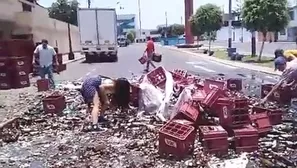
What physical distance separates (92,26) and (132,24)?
12519 centimetres

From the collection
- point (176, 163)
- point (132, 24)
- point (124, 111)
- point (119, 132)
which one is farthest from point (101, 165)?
point (132, 24)

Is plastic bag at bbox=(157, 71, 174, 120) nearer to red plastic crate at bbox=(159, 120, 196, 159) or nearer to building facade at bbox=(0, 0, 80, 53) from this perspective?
red plastic crate at bbox=(159, 120, 196, 159)

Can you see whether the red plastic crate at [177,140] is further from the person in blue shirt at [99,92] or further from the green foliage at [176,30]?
the green foliage at [176,30]

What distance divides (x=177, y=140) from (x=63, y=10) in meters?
70.5

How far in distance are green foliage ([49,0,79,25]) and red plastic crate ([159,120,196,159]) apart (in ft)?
225

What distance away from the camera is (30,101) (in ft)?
46.9

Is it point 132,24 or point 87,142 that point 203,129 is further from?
point 132,24

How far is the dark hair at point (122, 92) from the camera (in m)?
A: 10.0

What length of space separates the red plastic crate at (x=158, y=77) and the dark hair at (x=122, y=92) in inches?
55.9

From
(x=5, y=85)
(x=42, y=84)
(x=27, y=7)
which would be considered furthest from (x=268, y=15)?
(x=5, y=85)

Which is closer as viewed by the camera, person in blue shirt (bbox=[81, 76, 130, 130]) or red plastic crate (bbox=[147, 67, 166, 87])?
person in blue shirt (bbox=[81, 76, 130, 130])

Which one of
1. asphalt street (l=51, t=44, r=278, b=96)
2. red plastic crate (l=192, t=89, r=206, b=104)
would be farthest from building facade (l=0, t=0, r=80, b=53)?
red plastic crate (l=192, t=89, r=206, b=104)

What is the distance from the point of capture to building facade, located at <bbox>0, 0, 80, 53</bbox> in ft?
86.6

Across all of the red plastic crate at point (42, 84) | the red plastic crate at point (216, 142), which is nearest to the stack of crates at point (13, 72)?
the red plastic crate at point (42, 84)
